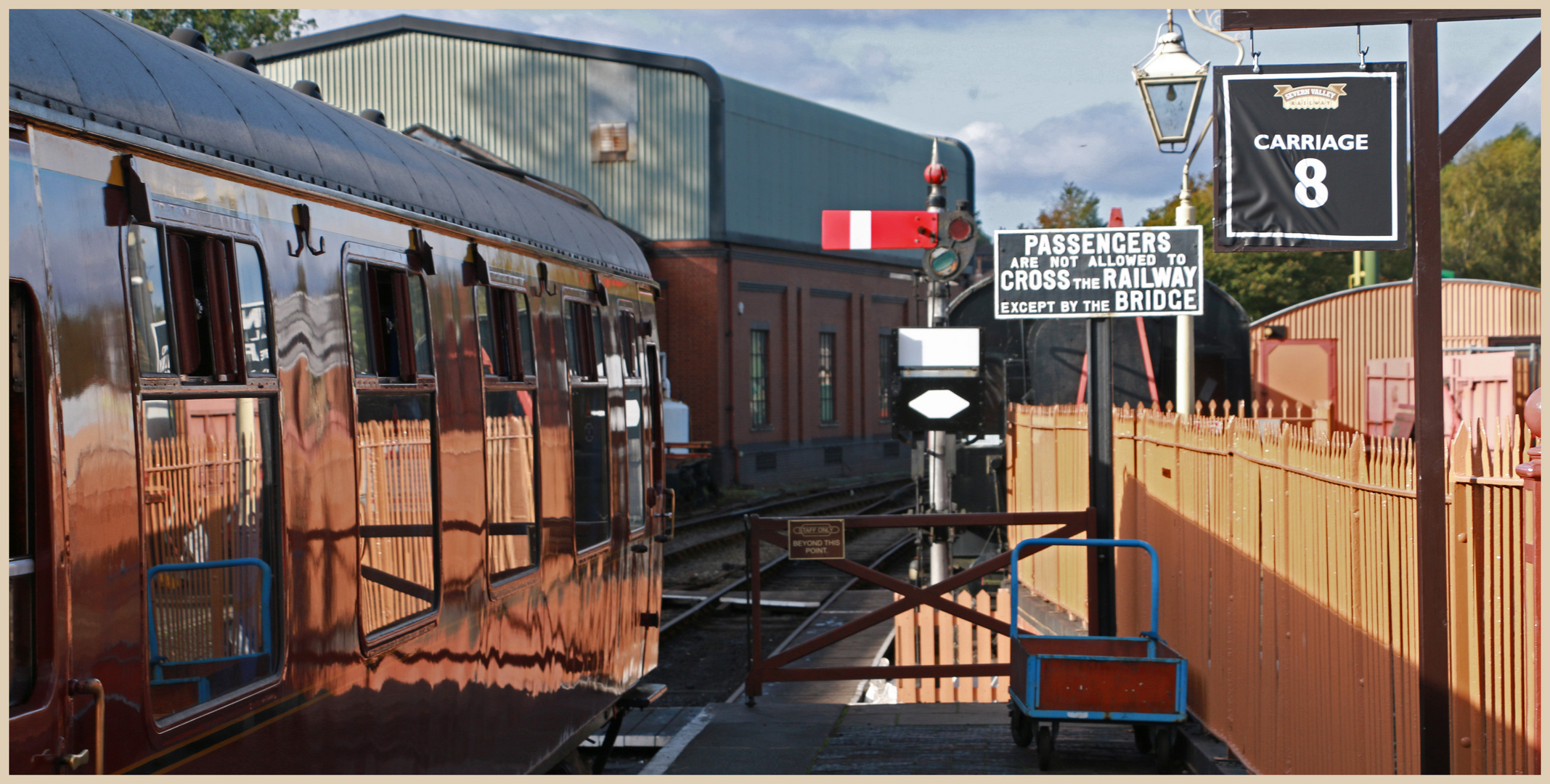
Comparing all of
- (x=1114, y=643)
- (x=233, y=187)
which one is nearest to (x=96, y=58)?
(x=233, y=187)

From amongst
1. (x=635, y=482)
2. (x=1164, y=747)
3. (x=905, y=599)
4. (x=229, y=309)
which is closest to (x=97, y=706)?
(x=229, y=309)

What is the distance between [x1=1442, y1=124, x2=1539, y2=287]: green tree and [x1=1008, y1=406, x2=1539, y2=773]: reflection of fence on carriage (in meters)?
52.1

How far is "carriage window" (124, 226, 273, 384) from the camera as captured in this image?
346 centimetres

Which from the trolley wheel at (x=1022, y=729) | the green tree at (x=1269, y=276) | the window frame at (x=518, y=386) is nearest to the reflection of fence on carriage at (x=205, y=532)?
the window frame at (x=518, y=386)

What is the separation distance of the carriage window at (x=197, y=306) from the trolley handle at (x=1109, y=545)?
4528mm

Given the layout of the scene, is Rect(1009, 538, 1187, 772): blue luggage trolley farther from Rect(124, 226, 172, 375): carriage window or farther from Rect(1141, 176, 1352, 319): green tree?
Rect(1141, 176, 1352, 319): green tree

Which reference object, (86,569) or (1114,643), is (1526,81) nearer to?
(1114,643)

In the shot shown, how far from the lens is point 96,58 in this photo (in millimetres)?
3443

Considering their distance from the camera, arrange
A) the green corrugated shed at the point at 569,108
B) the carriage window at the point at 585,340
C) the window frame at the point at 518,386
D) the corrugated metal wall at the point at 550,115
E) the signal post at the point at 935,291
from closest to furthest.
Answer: the window frame at the point at 518,386
the carriage window at the point at 585,340
the signal post at the point at 935,291
the green corrugated shed at the point at 569,108
the corrugated metal wall at the point at 550,115

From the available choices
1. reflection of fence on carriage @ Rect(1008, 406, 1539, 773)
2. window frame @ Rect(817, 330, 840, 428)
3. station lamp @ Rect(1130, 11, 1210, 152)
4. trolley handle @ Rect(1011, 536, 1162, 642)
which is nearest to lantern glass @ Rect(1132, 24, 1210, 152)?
station lamp @ Rect(1130, 11, 1210, 152)

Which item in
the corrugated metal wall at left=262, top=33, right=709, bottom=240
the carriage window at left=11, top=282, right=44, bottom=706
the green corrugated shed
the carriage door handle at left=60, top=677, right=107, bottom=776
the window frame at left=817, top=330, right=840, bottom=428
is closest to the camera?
the carriage window at left=11, top=282, right=44, bottom=706

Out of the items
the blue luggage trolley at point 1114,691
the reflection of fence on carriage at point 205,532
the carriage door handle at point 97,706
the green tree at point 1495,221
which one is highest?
the green tree at point 1495,221

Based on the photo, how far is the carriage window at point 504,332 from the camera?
5.80 meters

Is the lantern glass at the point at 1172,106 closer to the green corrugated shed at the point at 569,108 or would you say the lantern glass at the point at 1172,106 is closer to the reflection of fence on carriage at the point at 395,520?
the reflection of fence on carriage at the point at 395,520
